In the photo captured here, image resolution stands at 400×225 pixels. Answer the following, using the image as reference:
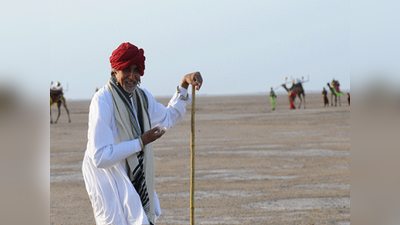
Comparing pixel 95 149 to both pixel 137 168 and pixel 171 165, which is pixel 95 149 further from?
pixel 171 165

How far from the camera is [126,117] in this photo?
348cm

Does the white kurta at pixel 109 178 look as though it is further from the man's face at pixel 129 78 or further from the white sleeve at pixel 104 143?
the man's face at pixel 129 78

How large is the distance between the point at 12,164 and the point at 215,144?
14.9 m

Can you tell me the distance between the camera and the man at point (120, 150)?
331cm

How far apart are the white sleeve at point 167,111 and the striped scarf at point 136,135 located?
292mm

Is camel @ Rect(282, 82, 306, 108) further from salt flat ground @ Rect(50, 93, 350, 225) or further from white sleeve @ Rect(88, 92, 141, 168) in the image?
white sleeve @ Rect(88, 92, 141, 168)

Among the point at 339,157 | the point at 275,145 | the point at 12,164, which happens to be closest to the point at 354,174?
the point at 12,164

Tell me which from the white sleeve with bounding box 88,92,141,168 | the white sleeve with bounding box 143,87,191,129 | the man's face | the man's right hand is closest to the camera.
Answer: the white sleeve with bounding box 88,92,141,168

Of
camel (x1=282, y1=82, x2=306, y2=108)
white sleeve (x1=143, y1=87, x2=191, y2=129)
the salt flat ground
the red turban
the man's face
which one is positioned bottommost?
the salt flat ground

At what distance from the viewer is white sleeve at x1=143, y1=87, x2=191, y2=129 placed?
3.99 metres

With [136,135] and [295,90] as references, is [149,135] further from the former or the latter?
[295,90]

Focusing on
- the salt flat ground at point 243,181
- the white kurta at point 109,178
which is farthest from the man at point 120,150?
the salt flat ground at point 243,181

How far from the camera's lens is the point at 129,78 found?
350 cm

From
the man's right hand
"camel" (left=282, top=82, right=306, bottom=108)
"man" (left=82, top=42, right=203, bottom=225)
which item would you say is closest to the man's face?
"man" (left=82, top=42, right=203, bottom=225)
